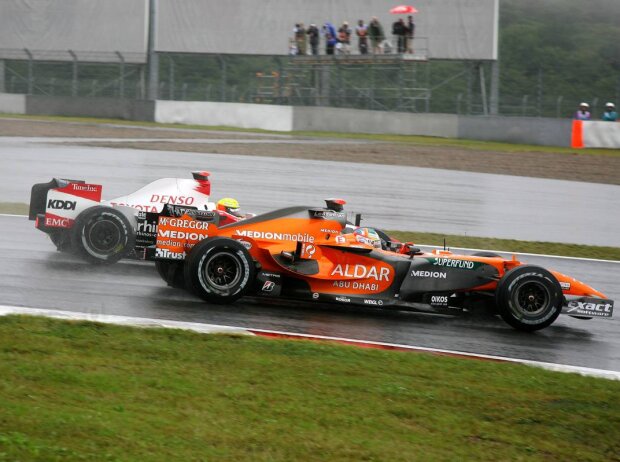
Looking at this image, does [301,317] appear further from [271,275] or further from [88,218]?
[88,218]

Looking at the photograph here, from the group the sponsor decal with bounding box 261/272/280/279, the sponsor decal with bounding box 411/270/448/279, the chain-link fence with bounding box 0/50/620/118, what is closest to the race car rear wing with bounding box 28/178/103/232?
the sponsor decal with bounding box 261/272/280/279

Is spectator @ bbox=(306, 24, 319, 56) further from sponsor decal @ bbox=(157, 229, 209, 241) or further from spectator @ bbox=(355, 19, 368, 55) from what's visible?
sponsor decal @ bbox=(157, 229, 209, 241)

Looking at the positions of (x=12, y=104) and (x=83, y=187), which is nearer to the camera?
(x=83, y=187)

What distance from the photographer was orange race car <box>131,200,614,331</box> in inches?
344

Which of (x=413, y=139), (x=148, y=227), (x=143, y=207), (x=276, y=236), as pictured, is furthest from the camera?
(x=413, y=139)

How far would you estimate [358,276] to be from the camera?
8.87 m

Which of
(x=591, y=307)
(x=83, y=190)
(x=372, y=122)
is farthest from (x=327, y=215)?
(x=372, y=122)

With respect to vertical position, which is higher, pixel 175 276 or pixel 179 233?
pixel 179 233

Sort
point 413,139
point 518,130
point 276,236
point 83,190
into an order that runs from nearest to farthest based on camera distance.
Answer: point 276,236
point 83,190
point 518,130
point 413,139

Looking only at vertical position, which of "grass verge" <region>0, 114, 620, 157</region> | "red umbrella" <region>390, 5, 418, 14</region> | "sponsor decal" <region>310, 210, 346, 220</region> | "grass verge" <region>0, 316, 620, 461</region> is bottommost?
"grass verge" <region>0, 316, 620, 461</region>

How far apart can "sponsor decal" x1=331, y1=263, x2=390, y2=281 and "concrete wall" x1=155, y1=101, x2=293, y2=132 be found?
24183 millimetres

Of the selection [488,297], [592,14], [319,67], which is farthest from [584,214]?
[592,14]

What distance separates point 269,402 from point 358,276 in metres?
3.45

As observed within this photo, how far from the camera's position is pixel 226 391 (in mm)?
Result: 5672
